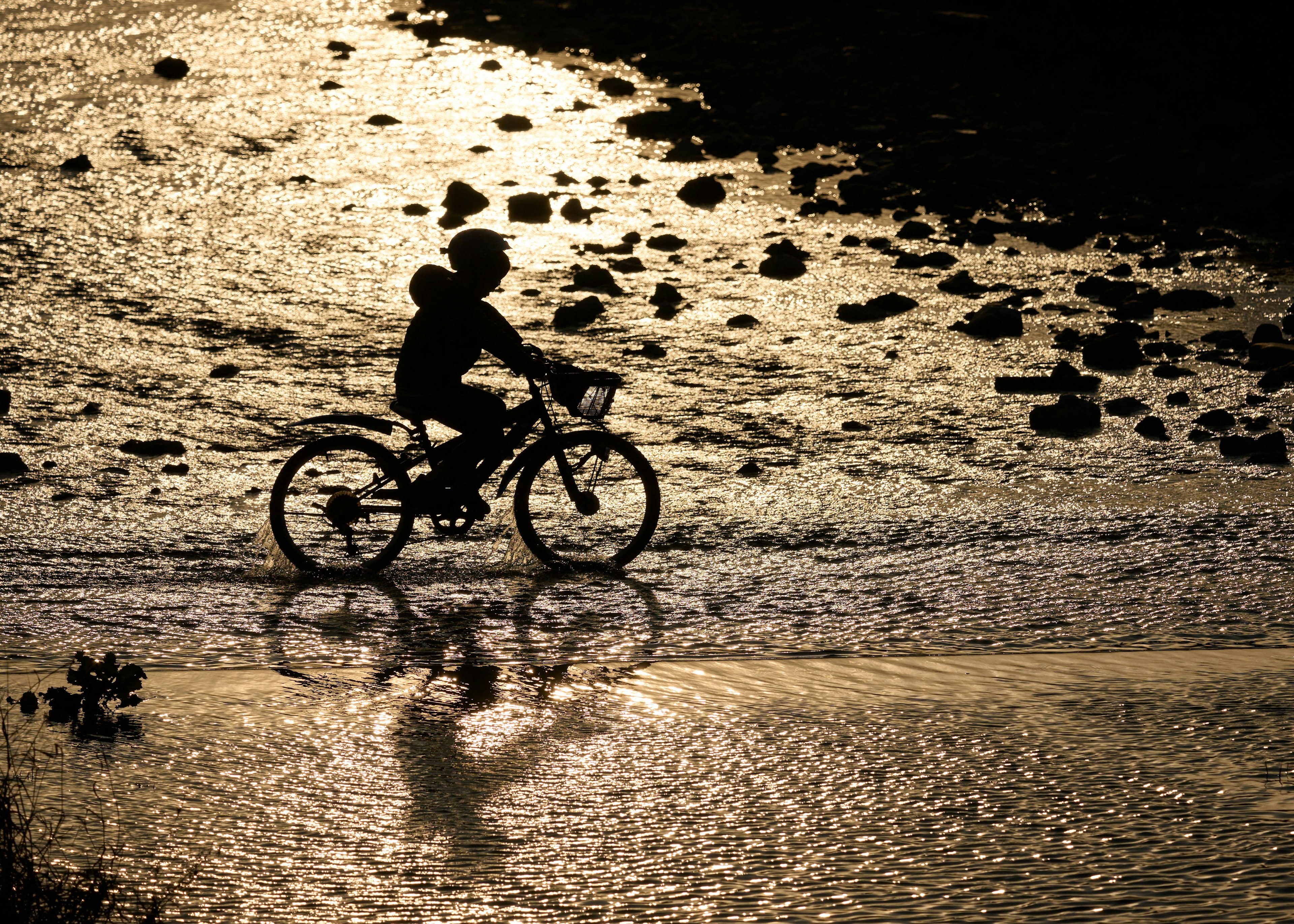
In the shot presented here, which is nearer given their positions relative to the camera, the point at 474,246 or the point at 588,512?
the point at 474,246

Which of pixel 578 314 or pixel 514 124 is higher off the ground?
pixel 514 124

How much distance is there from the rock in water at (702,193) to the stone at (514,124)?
10.5 ft

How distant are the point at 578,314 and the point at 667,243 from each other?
7.85 feet

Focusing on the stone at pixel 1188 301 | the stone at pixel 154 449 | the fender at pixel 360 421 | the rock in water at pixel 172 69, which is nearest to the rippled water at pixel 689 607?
the stone at pixel 154 449

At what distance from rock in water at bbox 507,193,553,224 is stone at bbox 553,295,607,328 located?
3104mm

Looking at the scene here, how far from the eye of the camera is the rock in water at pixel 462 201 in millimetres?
15469

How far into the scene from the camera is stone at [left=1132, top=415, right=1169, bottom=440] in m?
9.65

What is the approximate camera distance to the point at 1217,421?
9.73 m

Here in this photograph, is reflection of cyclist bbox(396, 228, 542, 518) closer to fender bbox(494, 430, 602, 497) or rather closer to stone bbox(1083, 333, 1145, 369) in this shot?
fender bbox(494, 430, 602, 497)

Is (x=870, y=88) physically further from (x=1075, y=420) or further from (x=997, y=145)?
(x=1075, y=420)

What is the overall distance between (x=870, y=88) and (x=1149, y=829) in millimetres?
16495

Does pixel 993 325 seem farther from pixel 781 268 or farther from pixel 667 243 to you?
pixel 667 243

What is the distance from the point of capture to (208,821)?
15.3 feet

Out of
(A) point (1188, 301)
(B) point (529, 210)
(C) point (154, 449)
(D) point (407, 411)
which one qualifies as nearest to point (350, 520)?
(D) point (407, 411)
